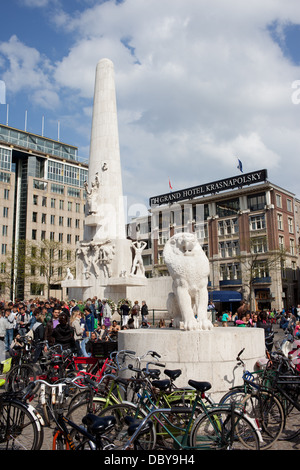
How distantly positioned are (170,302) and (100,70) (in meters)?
21.3

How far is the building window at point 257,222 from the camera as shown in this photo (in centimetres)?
4950

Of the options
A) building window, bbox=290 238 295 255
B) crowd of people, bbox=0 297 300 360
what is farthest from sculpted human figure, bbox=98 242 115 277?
building window, bbox=290 238 295 255

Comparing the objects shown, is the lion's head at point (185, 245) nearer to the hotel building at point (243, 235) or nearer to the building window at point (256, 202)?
the hotel building at point (243, 235)

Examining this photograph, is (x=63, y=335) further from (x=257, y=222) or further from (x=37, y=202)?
(x=37, y=202)

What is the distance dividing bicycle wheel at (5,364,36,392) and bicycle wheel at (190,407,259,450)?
16.1 feet

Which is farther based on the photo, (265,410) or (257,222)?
(257,222)

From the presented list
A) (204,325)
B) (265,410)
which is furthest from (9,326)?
(265,410)

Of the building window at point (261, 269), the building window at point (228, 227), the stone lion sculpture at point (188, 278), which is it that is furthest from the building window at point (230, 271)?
the stone lion sculpture at point (188, 278)

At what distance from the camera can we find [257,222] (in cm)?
5019

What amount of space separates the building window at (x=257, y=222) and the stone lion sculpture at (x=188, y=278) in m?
43.3

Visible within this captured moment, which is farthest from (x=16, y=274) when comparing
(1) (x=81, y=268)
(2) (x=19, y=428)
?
(2) (x=19, y=428)

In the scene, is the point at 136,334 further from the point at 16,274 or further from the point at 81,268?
the point at 16,274

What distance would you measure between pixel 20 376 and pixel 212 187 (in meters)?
50.4

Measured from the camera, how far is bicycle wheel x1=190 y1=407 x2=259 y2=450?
432 cm
